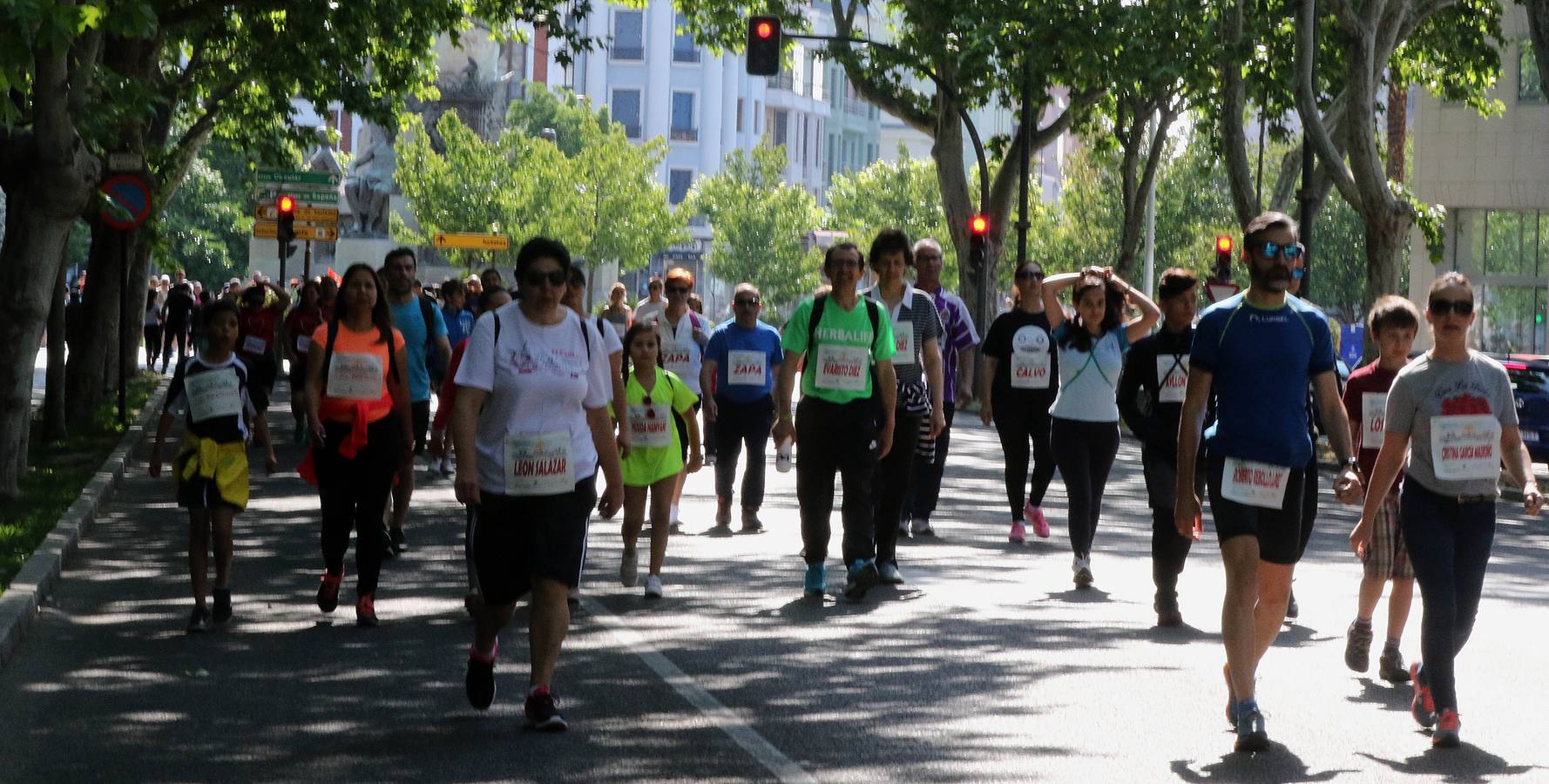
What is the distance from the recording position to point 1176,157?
7419 centimetres

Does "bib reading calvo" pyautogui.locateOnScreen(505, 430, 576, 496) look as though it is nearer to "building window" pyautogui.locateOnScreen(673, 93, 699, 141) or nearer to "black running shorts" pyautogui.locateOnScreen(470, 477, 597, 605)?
"black running shorts" pyautogui.locateOnScreen(470, 477, 597, 605)

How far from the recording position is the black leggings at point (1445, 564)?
778 cm

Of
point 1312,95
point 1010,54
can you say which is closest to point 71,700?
point 1312,95

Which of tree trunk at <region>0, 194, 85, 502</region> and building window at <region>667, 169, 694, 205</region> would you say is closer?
tree trunk at <region>0, 194, 85, 502</region>

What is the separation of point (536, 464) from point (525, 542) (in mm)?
267

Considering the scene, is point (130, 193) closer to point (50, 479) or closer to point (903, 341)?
point (50, 479)

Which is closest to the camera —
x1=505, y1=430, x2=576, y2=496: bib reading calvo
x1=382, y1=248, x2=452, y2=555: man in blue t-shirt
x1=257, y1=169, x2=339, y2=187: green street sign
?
x1=505, y1=430, x2=576, y2=496: bib reading calvo

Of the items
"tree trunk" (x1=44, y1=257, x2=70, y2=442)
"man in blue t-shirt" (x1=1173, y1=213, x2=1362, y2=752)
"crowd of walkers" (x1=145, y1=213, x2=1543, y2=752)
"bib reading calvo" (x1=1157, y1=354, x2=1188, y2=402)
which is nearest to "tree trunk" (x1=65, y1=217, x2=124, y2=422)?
"tree trunk" (x1=44, y1=257, x2=70, y2=442)

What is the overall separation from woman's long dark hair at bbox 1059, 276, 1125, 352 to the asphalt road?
4.22ft

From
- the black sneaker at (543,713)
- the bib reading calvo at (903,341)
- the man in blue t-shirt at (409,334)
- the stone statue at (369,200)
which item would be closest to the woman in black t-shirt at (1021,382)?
the bib reading calvo at (903,341)

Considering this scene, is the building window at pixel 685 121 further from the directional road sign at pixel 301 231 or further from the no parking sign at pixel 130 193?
the no parking sign at pixel 130 193

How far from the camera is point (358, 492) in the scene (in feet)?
35.5

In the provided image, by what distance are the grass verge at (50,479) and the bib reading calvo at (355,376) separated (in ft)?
6.39

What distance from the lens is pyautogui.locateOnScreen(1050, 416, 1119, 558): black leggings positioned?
40.9ft
